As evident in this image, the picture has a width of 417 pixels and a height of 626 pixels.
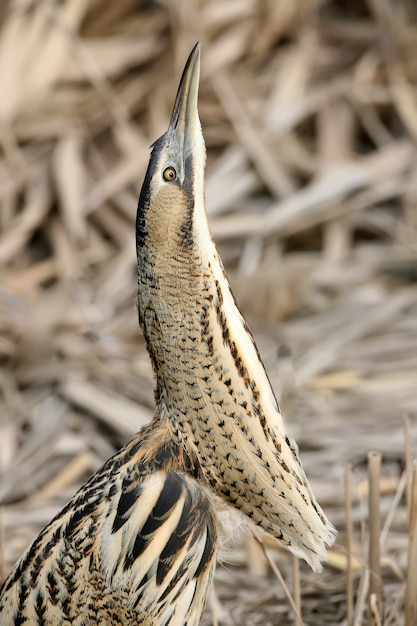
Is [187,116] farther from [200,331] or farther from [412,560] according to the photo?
[412,560]

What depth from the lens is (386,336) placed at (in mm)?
3160

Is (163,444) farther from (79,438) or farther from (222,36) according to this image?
(222,36)

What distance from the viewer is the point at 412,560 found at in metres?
1.59

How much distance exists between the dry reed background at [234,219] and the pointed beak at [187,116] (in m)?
1.13

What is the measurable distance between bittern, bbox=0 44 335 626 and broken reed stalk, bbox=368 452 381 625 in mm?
188

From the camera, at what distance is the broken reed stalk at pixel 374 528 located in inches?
63.0

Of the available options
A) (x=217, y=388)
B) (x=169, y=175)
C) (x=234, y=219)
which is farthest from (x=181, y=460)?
(x=234, y=219)

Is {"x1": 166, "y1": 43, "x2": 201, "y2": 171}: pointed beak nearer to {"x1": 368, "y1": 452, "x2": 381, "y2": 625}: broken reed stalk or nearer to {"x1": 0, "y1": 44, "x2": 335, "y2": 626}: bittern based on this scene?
{"x1": 0, "y1": 44, "x2": 335, "y2": 626}: bittern

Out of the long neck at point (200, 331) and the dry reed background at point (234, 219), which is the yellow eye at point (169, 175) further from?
the dry reed background at point (234, 219)

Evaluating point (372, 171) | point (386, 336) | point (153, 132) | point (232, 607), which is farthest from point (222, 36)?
point (232, 607)

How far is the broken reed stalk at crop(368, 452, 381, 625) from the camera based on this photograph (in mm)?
1601

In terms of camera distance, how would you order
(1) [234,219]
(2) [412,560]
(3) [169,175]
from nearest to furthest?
1. (3) [169,175]
2. (2) [412,560]
3. (1) [234,219]

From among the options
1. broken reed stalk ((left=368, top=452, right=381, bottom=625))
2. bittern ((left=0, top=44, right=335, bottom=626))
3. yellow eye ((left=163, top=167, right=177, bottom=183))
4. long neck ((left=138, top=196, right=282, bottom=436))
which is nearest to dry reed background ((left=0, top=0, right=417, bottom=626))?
broken reed stalk ((left=368, top=452, right=381, bottom=625))

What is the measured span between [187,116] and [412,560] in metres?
0.70
